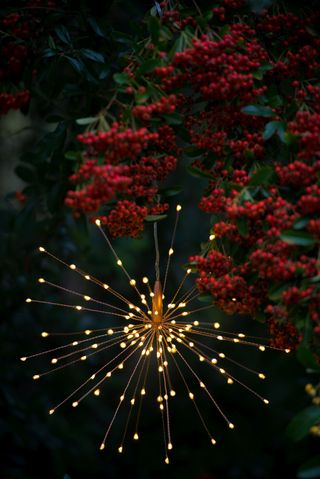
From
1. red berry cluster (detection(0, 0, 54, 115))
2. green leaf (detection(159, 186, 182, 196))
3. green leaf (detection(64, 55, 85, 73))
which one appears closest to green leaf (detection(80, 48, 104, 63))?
green leaf (detection(64, 55, 85, 73))

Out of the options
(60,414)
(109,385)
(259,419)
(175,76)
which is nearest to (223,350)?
(259,419)

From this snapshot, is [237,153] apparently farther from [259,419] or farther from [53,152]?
A: [259,419]

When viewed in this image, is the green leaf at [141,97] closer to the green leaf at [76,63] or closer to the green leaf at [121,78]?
the green leaf at [121,78]

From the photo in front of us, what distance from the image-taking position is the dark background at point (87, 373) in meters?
2.44

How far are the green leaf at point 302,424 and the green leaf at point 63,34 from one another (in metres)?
1.19

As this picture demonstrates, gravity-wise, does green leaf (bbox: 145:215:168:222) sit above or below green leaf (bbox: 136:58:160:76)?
below

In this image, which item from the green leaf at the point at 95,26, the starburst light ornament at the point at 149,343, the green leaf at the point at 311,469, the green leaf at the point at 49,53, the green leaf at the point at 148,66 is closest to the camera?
the green leaf at the point at 311,469

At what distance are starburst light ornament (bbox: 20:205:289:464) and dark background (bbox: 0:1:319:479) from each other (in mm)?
81

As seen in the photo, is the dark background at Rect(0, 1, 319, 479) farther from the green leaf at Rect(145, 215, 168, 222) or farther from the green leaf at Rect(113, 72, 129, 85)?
the green leaf at Rect(145, 215, 168, 222)

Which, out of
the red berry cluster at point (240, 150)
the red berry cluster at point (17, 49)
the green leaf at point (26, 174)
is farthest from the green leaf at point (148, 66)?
the green leaf at point (26, 174)

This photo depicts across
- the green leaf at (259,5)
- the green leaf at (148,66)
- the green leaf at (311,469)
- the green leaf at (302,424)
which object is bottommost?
the green leaf at (311,469)

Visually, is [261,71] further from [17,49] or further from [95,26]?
[17,49]

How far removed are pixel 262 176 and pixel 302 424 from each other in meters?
0.56

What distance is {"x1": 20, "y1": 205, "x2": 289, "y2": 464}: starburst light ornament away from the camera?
69.2 inches
